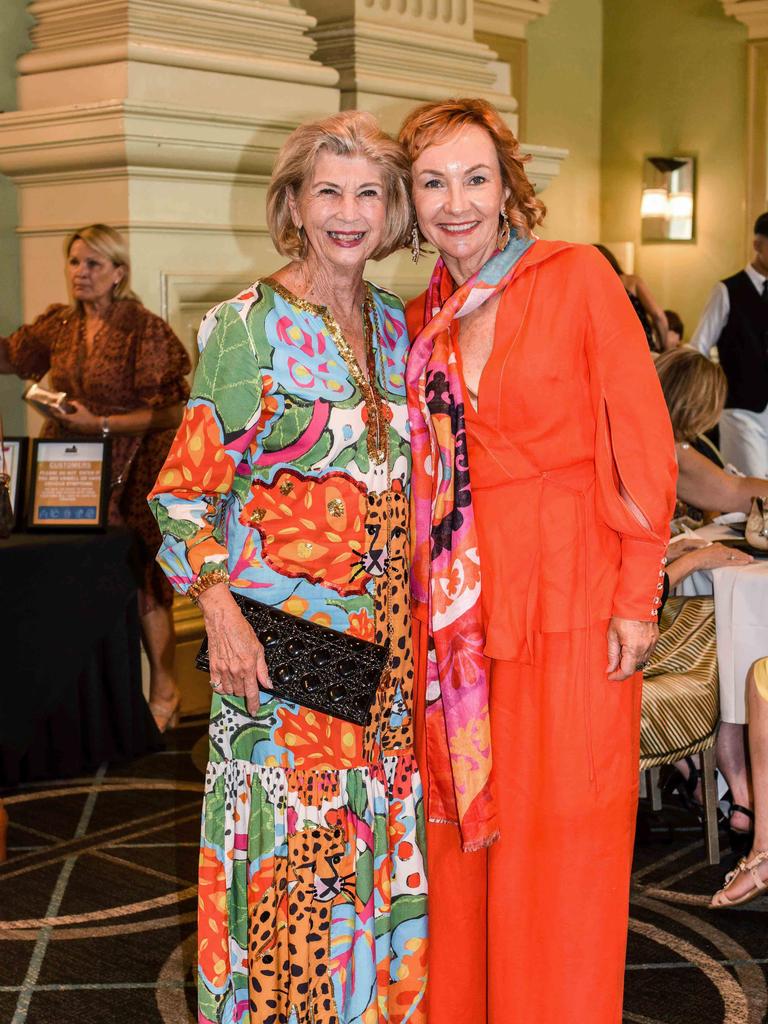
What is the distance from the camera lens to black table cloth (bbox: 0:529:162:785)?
4266mm

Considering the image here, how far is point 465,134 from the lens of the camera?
2402mm

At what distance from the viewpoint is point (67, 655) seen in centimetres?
442

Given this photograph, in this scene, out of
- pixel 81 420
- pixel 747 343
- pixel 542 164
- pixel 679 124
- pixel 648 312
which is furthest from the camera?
pixel 679 124

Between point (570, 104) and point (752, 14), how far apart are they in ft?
4.82

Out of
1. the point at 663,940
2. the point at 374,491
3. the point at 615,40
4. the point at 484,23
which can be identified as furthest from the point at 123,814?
the point at 615,40

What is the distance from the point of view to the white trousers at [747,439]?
6.84m

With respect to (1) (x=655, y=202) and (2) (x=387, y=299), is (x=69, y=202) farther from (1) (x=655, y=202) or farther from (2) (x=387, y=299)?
(1) (x=655, y=202)

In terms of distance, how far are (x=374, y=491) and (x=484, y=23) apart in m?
7.99

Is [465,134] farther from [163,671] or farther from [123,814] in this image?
[163,671]

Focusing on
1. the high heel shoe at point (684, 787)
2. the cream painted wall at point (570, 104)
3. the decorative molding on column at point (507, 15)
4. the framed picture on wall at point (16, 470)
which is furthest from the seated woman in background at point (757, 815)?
the cream painted wall at point (570, 104)

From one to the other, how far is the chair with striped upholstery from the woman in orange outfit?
1.26 meters

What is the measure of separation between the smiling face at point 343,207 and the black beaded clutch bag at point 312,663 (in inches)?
24.1

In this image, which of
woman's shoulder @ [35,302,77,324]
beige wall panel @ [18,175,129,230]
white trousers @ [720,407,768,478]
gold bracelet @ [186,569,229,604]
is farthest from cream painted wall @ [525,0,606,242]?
gold bracelet @ [186,569,229,604]

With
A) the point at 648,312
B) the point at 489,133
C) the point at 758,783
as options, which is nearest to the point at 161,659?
the point at 758,783
